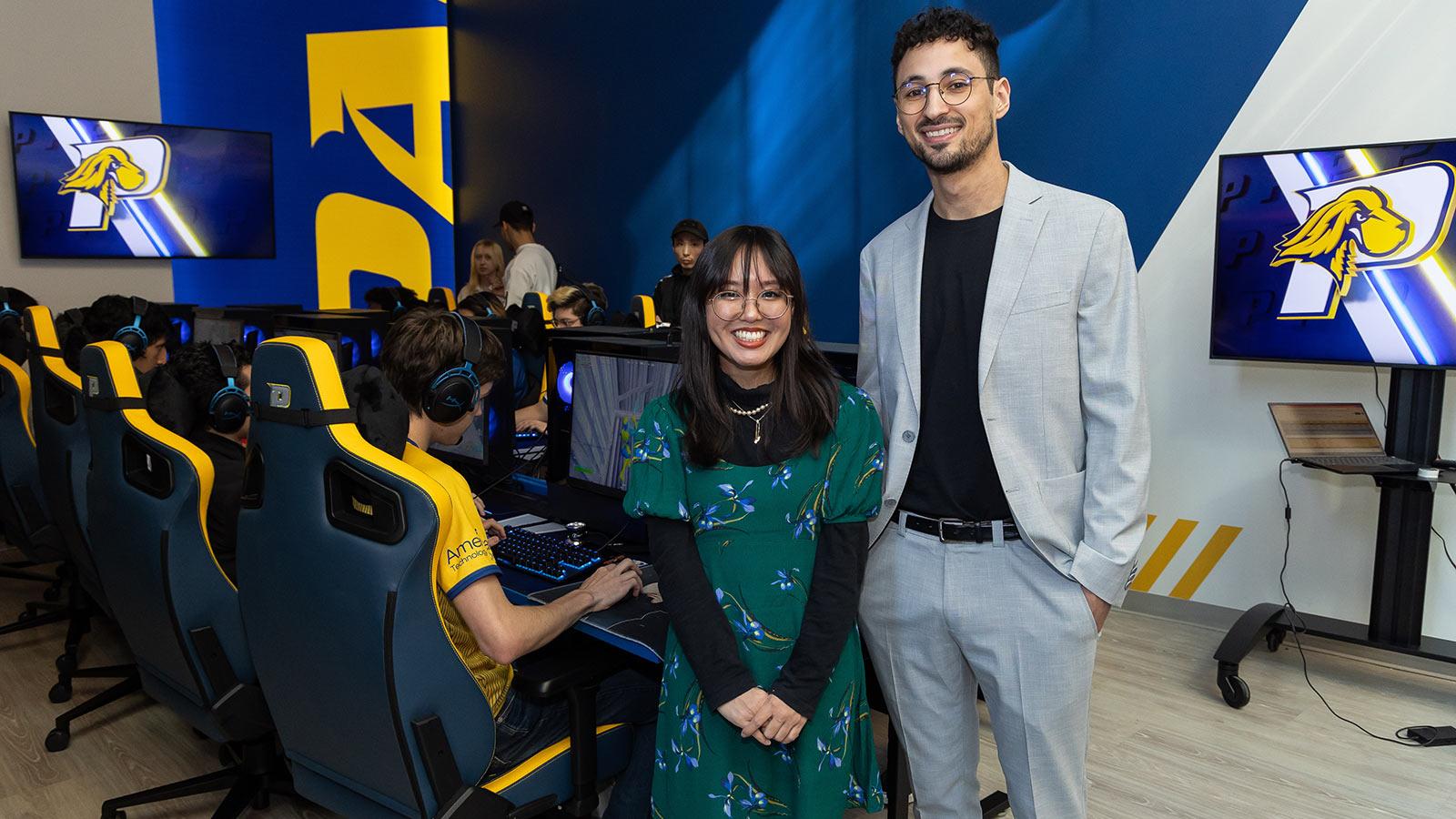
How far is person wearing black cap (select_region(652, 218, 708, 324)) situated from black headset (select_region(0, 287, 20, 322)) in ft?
9.95

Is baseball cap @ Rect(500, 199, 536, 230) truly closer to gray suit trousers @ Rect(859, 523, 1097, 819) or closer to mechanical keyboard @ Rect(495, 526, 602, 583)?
mechanical keyboard @ Rect(495, 526, 602, 583)

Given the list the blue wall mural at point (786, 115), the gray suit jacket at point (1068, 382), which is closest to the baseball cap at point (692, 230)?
the blue wall mural at point (786, 115)

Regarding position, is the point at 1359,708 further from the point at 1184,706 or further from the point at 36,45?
the point at 36,45

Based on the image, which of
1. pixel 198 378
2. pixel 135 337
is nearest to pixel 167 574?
pixel 198 378

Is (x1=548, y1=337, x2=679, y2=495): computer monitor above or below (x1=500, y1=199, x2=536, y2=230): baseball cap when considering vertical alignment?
below

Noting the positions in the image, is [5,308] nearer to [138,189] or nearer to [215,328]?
[215,328]

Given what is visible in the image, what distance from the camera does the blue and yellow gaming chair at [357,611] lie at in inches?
61.2

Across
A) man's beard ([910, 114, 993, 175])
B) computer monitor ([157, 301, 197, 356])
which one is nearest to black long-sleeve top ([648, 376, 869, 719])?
man's beard ([910, 114, 993, 175])

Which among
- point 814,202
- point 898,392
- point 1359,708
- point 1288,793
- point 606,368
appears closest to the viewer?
point 898,392

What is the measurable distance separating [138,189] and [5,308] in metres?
1.95

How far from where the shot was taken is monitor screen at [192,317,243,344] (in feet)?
13.4

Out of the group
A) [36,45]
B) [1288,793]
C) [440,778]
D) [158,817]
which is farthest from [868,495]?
[36,45]

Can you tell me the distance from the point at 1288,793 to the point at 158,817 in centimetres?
290

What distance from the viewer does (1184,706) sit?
3.12 metres
